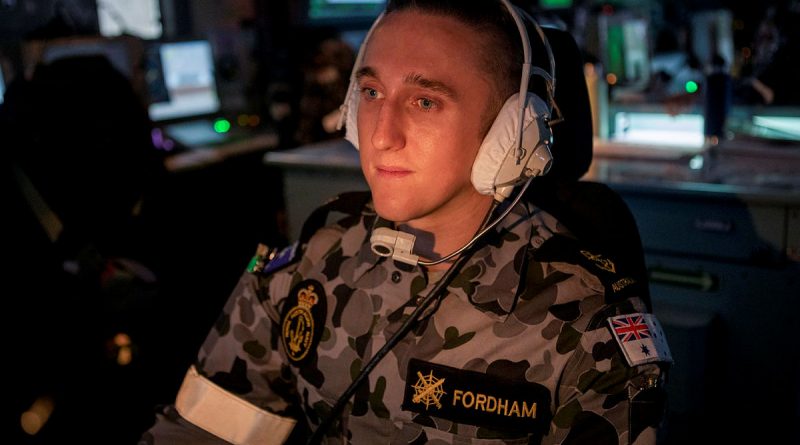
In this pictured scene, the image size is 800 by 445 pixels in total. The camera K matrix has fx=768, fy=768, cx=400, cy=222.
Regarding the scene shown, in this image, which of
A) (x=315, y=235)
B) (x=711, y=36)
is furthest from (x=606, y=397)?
(x=711, y=36)

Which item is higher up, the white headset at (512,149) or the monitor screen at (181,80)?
the white headset at (512,149)

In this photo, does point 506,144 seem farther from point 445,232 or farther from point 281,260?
point 281,260

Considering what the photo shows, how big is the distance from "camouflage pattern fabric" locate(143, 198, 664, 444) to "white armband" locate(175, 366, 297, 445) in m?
0.03

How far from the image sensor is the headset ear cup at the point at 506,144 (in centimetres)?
99

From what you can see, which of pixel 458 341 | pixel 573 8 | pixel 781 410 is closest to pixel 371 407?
pixel 458 341

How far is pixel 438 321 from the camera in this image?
105cm

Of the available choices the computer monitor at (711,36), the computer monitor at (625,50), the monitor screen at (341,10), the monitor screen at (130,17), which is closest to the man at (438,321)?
the computer monitor at (625,50)

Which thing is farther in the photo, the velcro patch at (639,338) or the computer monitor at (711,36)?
the computer monitor at (711,36)

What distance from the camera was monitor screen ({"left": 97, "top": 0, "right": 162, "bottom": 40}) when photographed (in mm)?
3744

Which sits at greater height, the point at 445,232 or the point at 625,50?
the point at 445,232

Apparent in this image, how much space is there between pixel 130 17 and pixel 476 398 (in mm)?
3487

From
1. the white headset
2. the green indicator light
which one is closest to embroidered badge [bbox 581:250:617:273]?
the white headset

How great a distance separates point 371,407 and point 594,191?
476 millimetres

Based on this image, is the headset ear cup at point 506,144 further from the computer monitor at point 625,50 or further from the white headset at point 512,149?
the computer monitor at point 625,50
